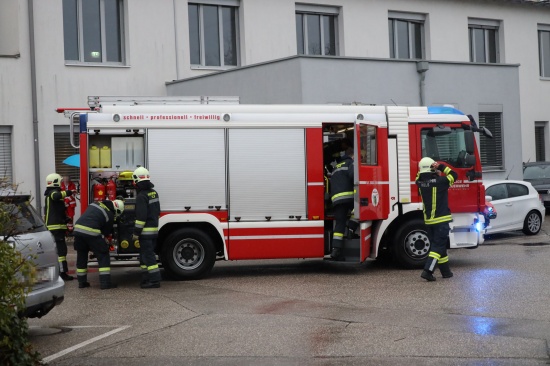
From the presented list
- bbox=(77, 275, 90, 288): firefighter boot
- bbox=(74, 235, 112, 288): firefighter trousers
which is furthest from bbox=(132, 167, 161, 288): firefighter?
bbox=(77, 275, 90, 288): firefighter boot

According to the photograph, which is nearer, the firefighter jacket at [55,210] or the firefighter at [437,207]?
the firefighter at [437,207]

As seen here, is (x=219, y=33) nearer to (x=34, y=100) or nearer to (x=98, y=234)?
(x=34, y=100)

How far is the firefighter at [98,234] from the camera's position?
12.8 meters

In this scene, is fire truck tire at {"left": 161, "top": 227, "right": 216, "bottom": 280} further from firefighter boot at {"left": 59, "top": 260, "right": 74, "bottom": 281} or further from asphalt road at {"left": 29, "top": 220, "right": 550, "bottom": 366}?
firefighter boot at {"left": 59, "top": 260, "right": 74, "bottom": 281}

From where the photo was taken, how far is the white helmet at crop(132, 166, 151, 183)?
12.6m

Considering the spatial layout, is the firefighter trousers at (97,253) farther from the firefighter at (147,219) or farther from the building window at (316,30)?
the building window at (316,30)

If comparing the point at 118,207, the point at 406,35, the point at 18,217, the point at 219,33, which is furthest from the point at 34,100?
the point at 18,217

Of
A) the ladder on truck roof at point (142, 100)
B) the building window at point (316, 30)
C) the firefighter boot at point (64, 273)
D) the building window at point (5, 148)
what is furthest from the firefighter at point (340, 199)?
the building window at point (316, 30)

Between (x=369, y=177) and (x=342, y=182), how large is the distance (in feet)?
1.44

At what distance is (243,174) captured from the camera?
44.5 feet

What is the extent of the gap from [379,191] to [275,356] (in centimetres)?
617

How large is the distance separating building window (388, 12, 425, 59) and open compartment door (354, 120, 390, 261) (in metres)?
14.9

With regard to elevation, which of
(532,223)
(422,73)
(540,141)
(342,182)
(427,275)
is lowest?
(427,275)

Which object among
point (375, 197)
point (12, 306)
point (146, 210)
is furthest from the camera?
point (375, 197)
